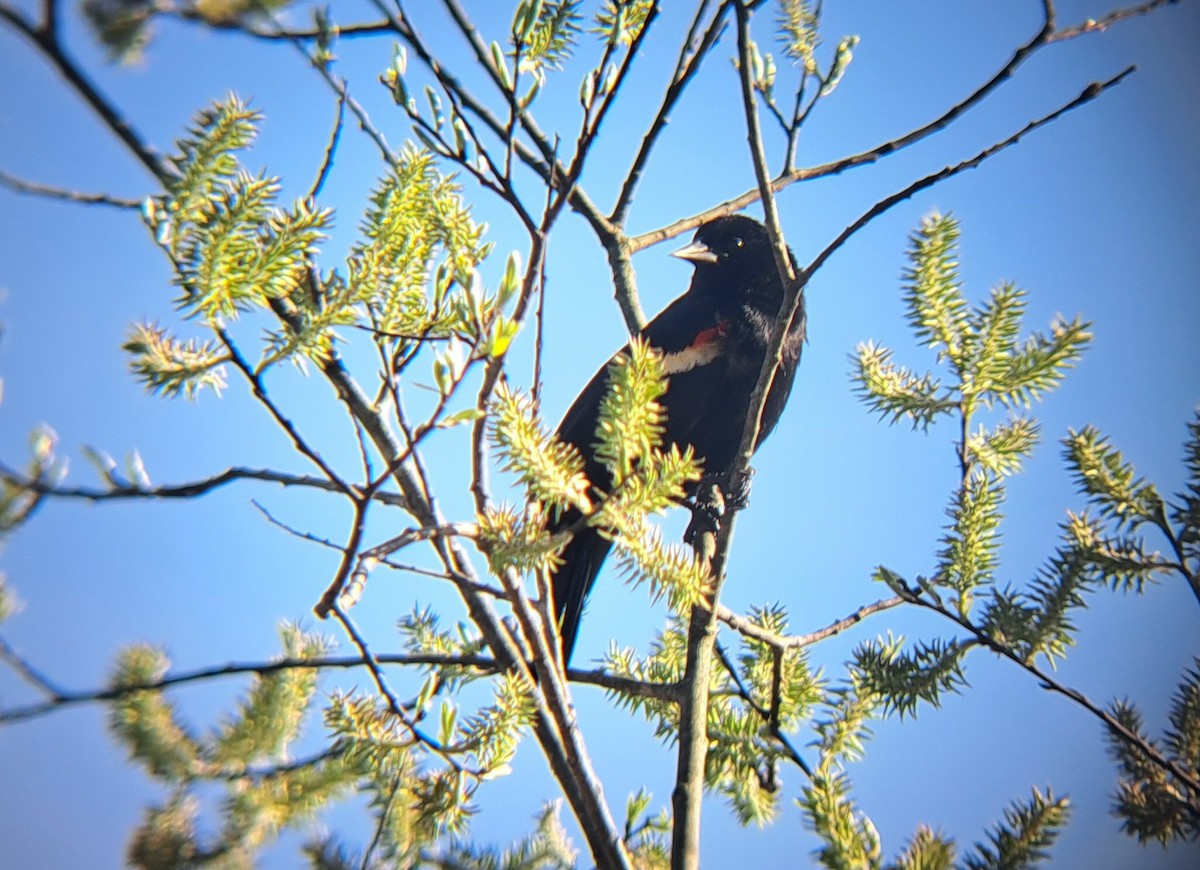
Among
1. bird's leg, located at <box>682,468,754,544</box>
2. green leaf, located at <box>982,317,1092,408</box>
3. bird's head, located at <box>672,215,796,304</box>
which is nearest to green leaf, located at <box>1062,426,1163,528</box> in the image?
green leaf, located at <box>982,317,1092,408</box>

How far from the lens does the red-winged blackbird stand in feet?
7.42

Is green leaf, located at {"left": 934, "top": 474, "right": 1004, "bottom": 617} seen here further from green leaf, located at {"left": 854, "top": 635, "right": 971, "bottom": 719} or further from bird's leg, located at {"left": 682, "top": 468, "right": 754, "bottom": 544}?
bird's leg, located at {"left": 682, "top": 468, "right": 754, "bottom": 544}

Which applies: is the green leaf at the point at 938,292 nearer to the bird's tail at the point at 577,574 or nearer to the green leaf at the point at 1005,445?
the green leaf at the point at 1005,445

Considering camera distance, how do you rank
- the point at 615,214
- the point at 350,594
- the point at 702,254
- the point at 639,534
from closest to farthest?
the point at 350,594 → the point at 639,534 → the point at 615,214 → the point at 702,254

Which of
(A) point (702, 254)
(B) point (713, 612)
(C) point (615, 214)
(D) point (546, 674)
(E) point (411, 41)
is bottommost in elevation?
(D) point (546, 674)

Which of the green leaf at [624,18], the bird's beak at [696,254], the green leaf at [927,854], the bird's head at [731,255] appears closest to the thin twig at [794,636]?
the green leaf at [927,854]

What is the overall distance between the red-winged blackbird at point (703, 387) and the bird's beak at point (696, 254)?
20cm

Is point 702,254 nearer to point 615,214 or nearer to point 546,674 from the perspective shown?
point 615,214

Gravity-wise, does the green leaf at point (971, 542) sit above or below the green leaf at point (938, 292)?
below

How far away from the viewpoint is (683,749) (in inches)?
55.1

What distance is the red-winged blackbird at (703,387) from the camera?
226 cm

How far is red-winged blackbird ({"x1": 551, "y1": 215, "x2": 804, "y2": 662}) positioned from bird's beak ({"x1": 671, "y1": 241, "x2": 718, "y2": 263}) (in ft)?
0.65

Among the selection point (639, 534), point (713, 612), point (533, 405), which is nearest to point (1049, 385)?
point (713, 612)

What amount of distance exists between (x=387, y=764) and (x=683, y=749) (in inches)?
18.6
